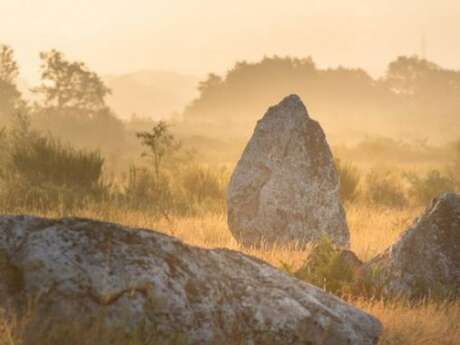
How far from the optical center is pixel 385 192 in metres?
17.7

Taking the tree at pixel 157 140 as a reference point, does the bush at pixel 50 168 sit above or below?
below

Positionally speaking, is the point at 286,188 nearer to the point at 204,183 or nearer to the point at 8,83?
the point at 204,183

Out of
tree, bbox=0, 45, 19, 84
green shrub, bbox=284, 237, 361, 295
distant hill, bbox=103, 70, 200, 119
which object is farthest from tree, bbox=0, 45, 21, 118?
distant hill, bbox=103, 70, 200, 119

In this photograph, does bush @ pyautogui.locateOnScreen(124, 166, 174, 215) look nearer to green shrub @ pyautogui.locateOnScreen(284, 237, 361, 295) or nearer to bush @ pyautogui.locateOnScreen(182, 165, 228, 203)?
bush @ pyautogui.locateOnScreen(182, 165, 228, 203)

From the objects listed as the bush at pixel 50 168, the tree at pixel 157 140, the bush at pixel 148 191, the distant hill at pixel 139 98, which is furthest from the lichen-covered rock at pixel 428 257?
the distant hill at pixel 139 98

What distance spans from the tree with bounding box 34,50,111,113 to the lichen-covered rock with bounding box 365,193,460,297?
34.7 m

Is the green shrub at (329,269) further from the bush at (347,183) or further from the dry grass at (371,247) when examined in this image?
the bush at (347,183)

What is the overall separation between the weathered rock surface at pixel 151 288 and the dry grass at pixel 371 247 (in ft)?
1.33

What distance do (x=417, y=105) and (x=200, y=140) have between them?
96.8 ft

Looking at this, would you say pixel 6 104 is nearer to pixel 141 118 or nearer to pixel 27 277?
pixel 141 118

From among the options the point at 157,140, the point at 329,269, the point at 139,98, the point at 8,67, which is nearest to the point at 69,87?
the point at 8,67

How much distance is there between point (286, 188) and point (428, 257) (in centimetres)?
281

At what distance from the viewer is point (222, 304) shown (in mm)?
4781

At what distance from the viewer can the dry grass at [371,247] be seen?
20.5 ft
